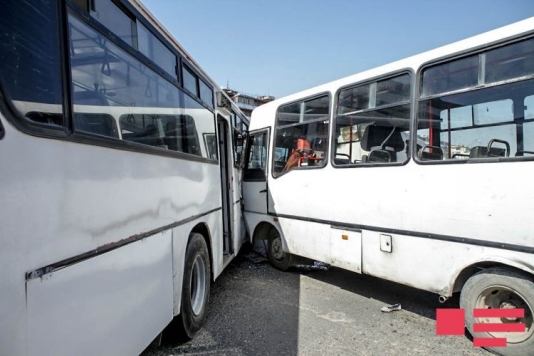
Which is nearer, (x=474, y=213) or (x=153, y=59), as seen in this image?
(x=153, y=59)

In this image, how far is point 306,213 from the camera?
16.3 ft

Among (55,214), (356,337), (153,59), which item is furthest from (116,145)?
(356,337)

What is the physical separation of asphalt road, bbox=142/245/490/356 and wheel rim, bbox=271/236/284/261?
0.34 metres

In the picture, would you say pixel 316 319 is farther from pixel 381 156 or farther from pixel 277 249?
pixel 381 156

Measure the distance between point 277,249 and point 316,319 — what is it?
1942mm

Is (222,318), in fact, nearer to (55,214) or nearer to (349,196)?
(349,196)

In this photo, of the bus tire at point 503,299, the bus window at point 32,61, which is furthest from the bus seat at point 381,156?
the bus window at point 32,61

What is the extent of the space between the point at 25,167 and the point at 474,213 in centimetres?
347

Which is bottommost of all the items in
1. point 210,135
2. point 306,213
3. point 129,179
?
point 306,213

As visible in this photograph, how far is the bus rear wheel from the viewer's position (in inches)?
129

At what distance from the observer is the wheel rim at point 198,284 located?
144 inches

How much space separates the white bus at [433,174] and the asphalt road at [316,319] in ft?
1.58

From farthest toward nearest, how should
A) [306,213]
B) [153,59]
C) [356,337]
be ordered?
[306,213], [356,337], [153,59]

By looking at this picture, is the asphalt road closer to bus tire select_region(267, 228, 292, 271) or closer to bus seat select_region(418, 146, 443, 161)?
bus tire select_region(267, 228, 292, 271)
